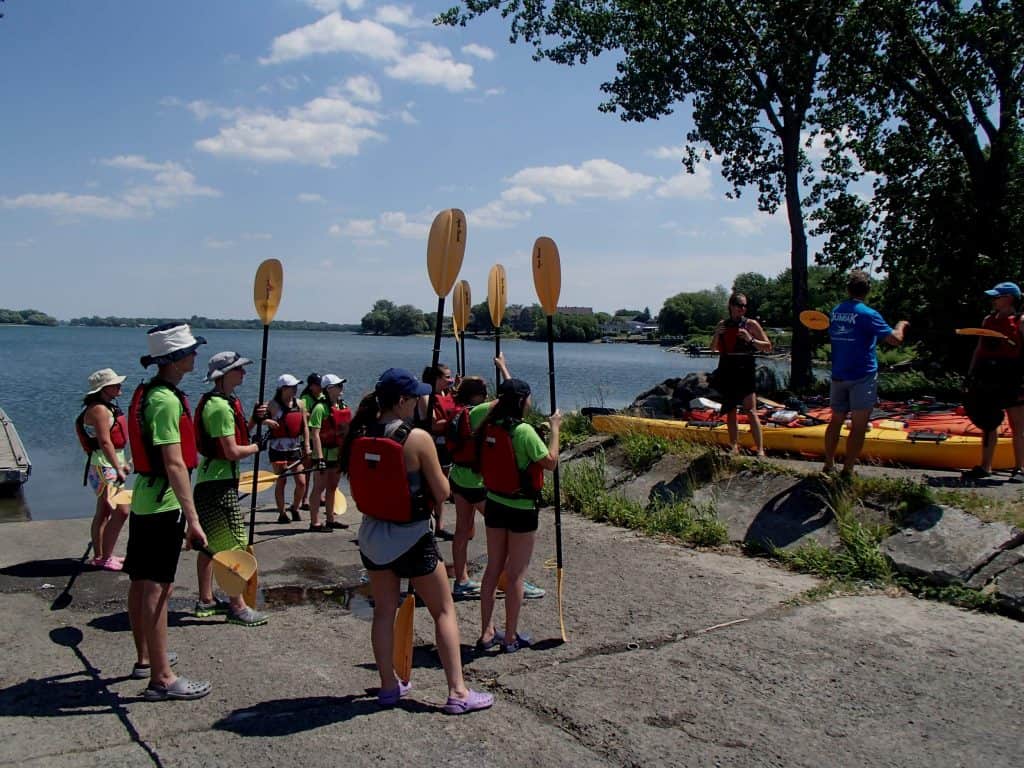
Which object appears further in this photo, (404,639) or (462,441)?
(462,441)

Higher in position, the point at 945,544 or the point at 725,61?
the point at 725,61

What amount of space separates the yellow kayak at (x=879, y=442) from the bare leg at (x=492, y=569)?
5087mm

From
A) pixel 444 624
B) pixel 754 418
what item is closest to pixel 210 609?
pixel 444 624

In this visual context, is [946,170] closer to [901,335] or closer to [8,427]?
[901,335]

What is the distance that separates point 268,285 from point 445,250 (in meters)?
3.23

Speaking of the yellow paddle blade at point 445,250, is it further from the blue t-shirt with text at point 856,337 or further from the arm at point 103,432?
the blue t-shirt with text at point 856,337

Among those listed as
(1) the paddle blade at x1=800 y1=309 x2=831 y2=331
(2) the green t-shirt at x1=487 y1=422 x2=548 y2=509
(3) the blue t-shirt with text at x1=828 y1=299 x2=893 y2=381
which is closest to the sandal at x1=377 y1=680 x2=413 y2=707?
(2) the green t-shirt at x1=487 y1=422 x2=548 y2=509

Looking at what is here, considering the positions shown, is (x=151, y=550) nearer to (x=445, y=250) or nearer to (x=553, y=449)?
(x=553, y=449)

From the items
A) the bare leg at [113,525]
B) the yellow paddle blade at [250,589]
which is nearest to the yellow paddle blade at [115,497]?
the bare leg at [113,525]

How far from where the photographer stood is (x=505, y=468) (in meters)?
4.97

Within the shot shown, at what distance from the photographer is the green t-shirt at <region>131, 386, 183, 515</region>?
4.38 metres

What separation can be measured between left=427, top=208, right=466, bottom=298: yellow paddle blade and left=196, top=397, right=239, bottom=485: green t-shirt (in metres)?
1.70

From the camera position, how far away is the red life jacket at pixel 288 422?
9.45 metres

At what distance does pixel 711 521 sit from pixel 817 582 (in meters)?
1.53
